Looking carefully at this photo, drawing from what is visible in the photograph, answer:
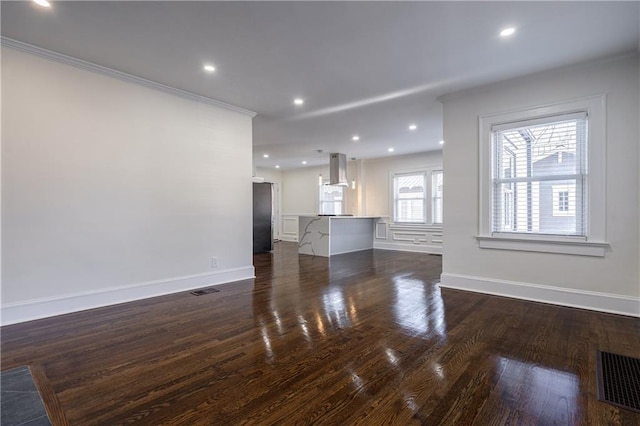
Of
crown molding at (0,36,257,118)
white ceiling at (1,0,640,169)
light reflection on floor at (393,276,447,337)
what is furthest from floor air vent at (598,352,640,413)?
crown molding at (0,36,257,118)

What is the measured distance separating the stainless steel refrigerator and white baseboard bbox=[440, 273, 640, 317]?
5.29 meters

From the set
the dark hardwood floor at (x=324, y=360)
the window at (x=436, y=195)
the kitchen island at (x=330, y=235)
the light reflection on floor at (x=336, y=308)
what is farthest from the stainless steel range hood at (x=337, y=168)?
the dark hardwood floor at (x=324, y=360)

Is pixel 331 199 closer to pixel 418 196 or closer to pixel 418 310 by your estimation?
pixel 418 196

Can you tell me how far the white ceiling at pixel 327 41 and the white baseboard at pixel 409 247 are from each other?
4561mm

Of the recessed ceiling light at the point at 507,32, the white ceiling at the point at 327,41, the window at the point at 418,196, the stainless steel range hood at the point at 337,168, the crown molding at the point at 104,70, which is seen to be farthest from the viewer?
the stainless steel range hood at the point at 337,168

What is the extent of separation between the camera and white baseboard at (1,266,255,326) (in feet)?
9.78

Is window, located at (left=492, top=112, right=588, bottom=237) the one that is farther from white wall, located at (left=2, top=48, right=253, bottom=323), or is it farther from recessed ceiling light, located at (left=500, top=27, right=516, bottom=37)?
white wall, located at (left=2, top=48, right=253, bottom=323)

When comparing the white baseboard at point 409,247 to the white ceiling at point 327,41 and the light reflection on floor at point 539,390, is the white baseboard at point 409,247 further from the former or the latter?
the light reflection on floor at point 539,390

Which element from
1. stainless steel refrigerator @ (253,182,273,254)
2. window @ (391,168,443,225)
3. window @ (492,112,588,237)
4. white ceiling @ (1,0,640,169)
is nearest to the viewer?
white ceiling @ (1,0,640,169)

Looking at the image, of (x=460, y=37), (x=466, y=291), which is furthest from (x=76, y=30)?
(x=466, y=291)

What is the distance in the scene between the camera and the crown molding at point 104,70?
2945mm

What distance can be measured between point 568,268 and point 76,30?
5.47 meters

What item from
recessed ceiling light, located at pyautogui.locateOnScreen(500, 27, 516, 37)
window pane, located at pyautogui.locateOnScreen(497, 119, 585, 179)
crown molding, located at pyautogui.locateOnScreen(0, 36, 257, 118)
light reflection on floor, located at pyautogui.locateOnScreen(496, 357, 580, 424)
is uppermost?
recessed ceiling light, located at pyautogui.locateOnScreen(500, 27, 516, 37)

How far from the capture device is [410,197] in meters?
8.66
